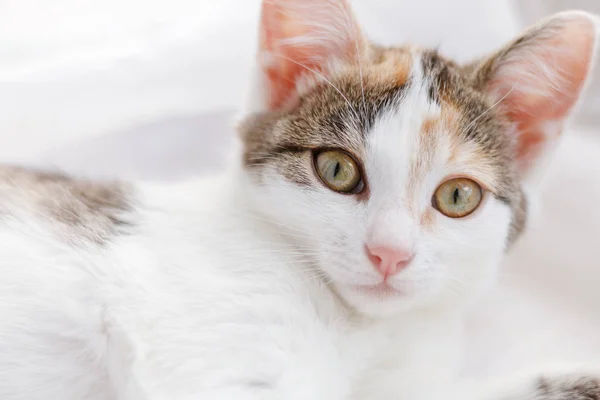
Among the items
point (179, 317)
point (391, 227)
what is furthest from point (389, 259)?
point (179, 317)

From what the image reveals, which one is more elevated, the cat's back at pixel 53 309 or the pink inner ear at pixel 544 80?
the pink inner ear at pixel 544 80

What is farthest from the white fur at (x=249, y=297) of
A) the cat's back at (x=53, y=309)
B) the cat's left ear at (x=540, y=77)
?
the cat's left ear at (x=540, y=77)

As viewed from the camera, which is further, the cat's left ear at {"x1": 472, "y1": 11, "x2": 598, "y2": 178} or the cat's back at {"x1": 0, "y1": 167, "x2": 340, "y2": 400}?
the cat's left ear at {"x1": 472, "y1": 11, "x2": 598, "y2": 178}

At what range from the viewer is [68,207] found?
1.37 m

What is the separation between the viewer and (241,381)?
112 cm

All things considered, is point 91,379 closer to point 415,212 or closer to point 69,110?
point 415,212

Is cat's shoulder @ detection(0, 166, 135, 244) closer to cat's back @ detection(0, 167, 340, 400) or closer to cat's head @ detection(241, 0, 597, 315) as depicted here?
cat's back @ detection(0, 167, 340, 400)

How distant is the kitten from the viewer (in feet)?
3.83

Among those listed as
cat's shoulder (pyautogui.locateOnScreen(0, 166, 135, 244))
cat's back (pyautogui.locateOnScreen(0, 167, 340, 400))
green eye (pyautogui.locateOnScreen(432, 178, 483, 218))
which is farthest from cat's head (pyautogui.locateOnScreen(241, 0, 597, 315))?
cat's shoulder (pyautogui.locateOnScreen(0, 166, 135, 244))

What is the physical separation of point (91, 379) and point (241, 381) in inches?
12.7

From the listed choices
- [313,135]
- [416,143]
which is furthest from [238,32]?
[416,143]

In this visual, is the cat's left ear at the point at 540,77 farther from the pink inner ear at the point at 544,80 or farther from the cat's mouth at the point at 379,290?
the cat's mouth at the point at 379,290

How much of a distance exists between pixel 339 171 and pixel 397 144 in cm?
12

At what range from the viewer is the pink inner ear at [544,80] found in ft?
4.34
